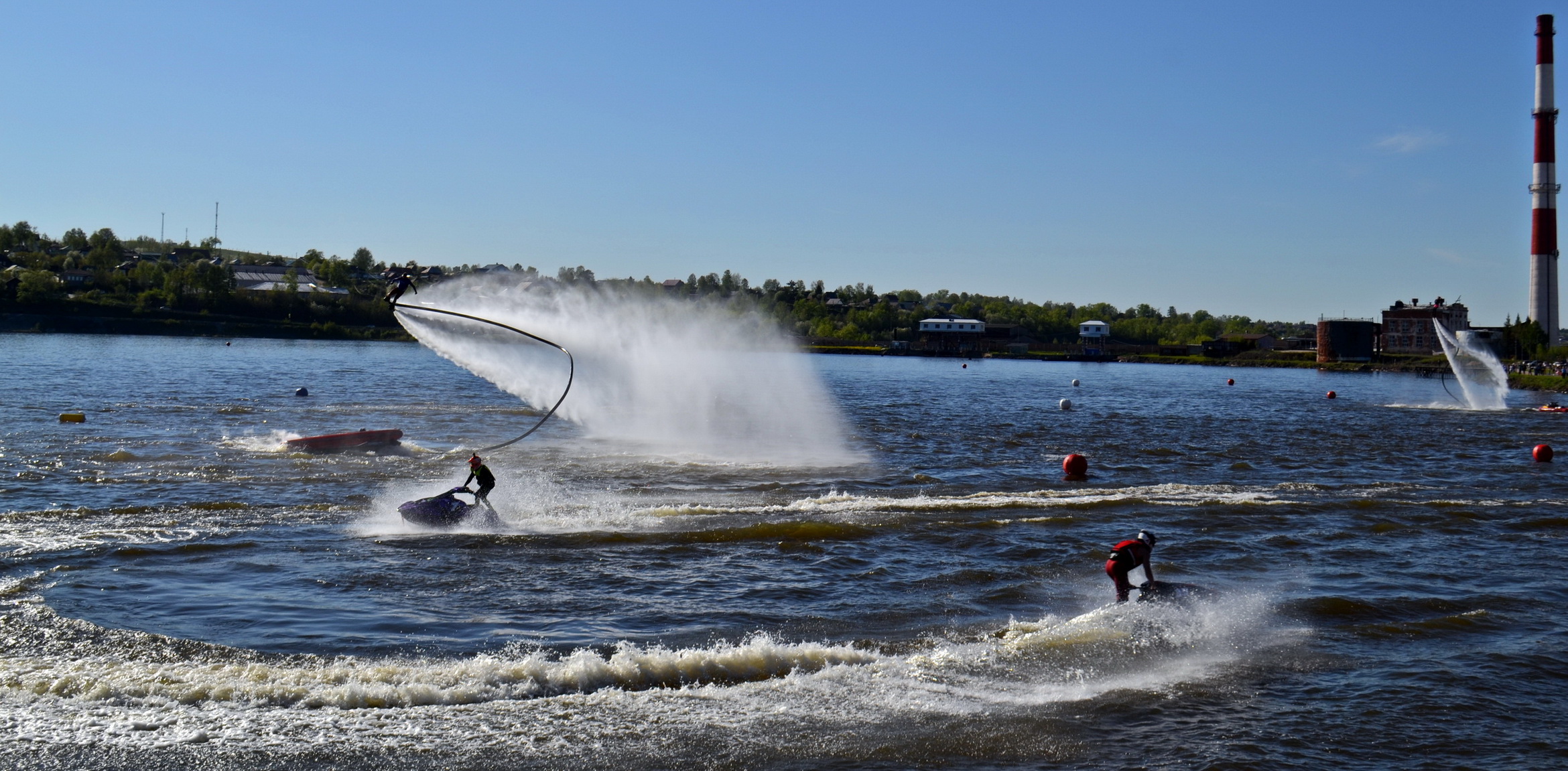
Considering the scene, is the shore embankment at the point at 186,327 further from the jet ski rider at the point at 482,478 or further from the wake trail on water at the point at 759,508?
the jet ski rider at the point at 482,478

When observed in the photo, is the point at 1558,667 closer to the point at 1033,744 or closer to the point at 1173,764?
the point at 1173,764

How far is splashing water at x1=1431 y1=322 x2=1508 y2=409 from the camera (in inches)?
3132

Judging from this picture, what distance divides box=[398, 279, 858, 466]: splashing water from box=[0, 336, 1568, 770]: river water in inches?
145

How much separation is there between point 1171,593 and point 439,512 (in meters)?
13.6

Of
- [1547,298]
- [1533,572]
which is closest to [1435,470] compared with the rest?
[1533,572]

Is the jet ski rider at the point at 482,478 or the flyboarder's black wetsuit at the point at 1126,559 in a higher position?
the jet ski rider at the point at 482,478

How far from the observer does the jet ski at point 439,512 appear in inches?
883

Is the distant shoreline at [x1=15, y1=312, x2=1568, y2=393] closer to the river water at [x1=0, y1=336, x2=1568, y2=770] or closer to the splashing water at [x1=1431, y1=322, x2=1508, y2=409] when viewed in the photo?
the splashing water at [x1=1431, y1=322, x2=1508, y2=409]

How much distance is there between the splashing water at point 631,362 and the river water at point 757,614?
12.1ft

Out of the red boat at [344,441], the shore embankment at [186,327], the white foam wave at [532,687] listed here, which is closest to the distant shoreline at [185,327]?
the shore embankment at [186,327]

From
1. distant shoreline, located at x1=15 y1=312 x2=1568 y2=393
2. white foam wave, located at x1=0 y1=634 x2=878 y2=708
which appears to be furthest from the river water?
distant shoreline, located at x1=15 y1=312 x2=1568 y2=393

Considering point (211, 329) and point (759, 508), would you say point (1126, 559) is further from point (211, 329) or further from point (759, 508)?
point (211, 329)

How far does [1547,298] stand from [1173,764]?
430 ft

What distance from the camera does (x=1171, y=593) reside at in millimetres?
17406
